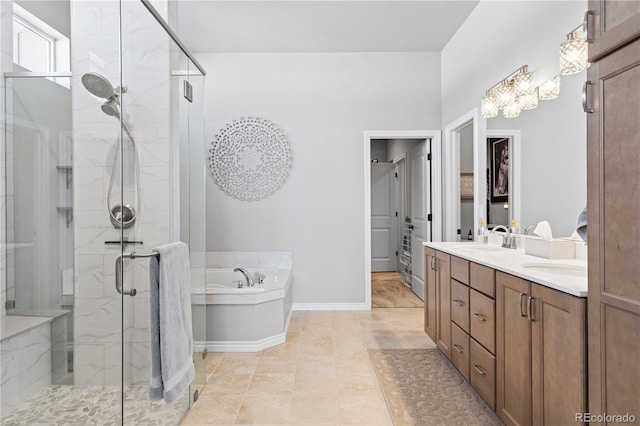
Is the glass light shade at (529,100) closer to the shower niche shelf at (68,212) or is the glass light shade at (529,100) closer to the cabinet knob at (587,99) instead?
the cabinet knob at (587,99)

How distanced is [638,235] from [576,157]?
1.20 metres

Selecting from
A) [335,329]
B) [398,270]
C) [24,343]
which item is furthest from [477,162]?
[398,270]

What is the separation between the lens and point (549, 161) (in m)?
2.32

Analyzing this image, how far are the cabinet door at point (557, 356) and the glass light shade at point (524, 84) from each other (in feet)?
5.09

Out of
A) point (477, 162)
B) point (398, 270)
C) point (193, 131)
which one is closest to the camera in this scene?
point (193, 131)

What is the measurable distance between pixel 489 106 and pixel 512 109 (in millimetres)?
276

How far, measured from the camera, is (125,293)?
1557mm

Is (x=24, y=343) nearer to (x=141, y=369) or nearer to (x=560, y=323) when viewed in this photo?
(x=141, y=369)

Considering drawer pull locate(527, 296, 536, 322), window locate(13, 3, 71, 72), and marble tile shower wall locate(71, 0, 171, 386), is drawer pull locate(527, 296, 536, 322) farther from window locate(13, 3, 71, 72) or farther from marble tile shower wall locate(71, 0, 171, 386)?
window locate(13, 3, 71, 72)

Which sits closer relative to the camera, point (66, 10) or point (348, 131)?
point (66, 10)

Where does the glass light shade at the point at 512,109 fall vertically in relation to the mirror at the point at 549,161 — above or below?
above

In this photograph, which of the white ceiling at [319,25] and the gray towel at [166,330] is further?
the white ceiling at [319,25]

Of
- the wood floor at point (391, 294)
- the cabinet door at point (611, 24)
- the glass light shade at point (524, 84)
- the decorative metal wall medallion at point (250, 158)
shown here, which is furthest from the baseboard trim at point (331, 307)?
the cabinet door at point (611, 24)

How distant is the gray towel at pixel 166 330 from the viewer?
1.62 meters
